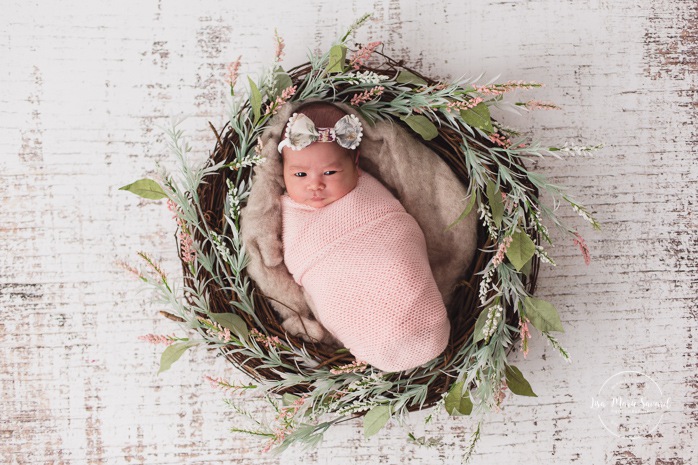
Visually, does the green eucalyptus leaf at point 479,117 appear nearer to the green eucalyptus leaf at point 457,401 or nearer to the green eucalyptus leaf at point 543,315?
the green eucalyptus leaf at point 543,315

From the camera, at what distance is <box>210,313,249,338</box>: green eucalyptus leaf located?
3.92 ft

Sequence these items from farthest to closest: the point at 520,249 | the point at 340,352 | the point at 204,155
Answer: the point at 204,155 < the point at 340,352 < the point at 520,249

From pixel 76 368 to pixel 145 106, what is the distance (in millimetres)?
710

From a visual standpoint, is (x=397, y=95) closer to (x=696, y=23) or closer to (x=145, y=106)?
(x=145, y=106)

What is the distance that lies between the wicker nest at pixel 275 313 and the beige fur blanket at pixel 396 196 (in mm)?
28

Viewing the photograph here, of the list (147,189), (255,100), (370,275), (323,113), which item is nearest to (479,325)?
(370,275)

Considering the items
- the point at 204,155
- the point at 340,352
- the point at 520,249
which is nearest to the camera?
the point at 520,249

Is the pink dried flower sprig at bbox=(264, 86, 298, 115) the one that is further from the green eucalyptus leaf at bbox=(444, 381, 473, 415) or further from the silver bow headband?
the green eucalyptus leaf at bbox=(444, 381, 473, 415)

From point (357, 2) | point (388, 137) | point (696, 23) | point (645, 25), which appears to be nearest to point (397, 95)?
point (388, 137)

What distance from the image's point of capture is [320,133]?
1196mm

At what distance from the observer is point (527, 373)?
1450 mm

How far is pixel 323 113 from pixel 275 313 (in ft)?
1.61

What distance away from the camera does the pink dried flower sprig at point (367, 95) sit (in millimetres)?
1225

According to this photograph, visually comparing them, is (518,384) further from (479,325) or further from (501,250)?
(501,250)
